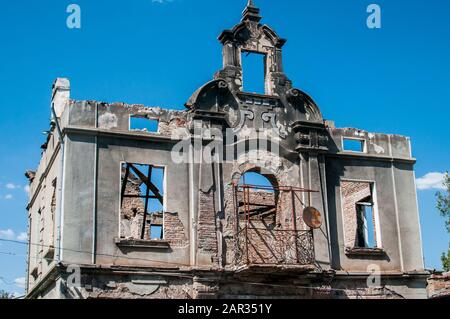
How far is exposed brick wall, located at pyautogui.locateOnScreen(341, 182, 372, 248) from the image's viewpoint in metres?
21.6

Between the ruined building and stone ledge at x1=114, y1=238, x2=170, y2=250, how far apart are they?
0.03 meters

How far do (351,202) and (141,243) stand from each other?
808 centimetres

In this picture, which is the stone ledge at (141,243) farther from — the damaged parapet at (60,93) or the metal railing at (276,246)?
the damaged parapet at (60,93)

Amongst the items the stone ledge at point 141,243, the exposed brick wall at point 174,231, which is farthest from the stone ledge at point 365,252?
the stone ledge at point 141,243

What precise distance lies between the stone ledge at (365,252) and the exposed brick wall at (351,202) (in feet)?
5.84

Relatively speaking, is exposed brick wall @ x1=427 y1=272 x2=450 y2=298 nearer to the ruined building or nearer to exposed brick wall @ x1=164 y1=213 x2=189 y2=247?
the ruined building

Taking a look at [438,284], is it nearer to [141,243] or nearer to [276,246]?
[276,246]

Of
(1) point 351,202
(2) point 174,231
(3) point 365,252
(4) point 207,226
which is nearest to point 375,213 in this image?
(3) point 365,252

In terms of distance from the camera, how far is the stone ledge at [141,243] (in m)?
17.1

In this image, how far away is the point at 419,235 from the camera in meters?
20.3

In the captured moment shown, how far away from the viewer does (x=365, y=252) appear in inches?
768

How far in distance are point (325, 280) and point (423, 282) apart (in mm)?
3149

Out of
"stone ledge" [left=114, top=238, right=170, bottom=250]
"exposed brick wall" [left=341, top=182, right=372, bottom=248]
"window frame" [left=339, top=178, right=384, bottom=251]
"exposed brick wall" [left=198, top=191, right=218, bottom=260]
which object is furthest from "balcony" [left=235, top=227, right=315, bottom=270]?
"exposed brick wall" [left=341, top=182, right=372, bottom=248]
